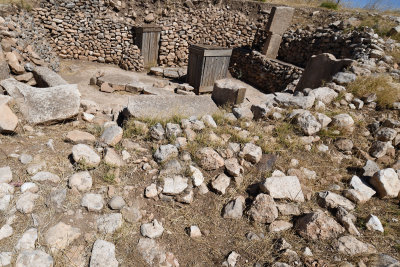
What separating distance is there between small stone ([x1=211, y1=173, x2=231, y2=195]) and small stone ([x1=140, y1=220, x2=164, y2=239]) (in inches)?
27.7

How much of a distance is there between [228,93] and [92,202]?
3312 mm

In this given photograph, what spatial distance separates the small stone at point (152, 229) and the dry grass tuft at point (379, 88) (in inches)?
164

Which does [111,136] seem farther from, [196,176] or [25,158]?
[196,176]

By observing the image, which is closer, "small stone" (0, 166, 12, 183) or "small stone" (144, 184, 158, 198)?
"small stone" (0, 166, 12, 183)

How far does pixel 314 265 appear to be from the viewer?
197cm

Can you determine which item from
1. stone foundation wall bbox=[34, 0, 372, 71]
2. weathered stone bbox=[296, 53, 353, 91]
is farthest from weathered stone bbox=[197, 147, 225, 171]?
stone foundation wall bbox=[34, 0, 372, 71]

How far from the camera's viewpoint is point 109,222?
2189mm

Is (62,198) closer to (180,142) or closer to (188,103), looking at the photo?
(180,142)

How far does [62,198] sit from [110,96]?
527cm

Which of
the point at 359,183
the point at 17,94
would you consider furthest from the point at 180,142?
the point at 17,94

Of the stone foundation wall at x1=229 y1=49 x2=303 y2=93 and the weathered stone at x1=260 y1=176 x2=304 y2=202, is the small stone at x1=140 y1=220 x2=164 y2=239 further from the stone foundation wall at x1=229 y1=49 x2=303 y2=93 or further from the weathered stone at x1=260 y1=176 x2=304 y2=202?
the stone foundation wall at x1=229 y1=49 x2=303 y2=93

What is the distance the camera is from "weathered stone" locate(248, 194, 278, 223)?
2.39 m

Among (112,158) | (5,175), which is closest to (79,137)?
(112,158)

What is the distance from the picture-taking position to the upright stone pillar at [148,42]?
10005 millimetres
